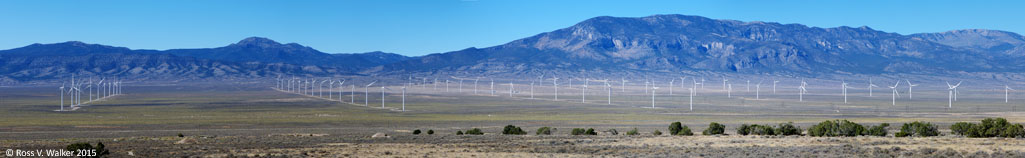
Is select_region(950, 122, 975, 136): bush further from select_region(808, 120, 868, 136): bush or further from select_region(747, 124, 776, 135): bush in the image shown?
select_region(747, 124, 776, 135): bush

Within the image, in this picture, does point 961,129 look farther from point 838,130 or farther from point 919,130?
point 838,130

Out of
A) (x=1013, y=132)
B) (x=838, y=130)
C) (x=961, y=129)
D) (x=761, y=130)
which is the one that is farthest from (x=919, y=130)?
(x=761, y=130)

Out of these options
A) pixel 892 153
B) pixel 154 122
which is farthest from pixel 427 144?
pixel 154 122

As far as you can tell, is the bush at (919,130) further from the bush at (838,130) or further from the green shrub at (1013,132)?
the green shrub at (1013,132)

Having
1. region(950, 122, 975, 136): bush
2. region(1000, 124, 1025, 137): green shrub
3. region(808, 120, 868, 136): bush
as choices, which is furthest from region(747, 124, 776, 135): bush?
region(1000, 124, 1025, 137): green shrub

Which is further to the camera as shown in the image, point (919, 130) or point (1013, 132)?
point (919, 130)

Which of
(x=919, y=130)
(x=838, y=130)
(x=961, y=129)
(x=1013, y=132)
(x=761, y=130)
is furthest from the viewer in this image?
(x=761, y=130)

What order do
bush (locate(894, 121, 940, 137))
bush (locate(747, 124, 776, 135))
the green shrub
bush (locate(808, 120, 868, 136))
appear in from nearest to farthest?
the green shrub < bush (locate(894, 121, 940, 137)) < bush (locate(808, 120, 868, 136)) < bush (locate(747, 124, 776, 135))

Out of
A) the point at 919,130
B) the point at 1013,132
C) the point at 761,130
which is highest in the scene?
the point at 1013,132

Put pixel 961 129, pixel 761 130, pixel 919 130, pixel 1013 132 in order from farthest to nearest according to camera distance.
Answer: pixel 761 130, pixel 961 129, pixel 919 130, pixel 1013 132

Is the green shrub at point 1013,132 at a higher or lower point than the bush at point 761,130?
higher

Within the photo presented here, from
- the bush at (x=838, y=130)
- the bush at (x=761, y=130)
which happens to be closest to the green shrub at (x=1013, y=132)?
the bush at (x=838, y=130)

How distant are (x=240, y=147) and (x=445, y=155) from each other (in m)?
9.81

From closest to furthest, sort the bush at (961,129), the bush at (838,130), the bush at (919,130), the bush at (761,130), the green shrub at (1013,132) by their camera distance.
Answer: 1. the green shrub at (1013,132)
2. the bush at (919,130)
3. the bush at (961,129)
4. the bush at (838,130)
5. the bush at (761,130)
